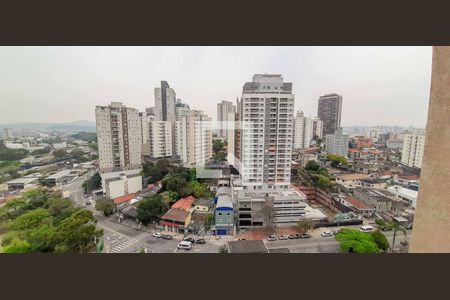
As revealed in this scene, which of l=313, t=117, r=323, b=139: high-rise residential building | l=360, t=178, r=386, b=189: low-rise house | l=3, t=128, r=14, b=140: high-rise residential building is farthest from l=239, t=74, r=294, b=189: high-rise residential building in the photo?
l=313, t=117, r=323, b=139: high-rise residential building

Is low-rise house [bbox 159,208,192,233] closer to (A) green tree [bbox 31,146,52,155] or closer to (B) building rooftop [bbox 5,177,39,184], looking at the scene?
(B) building rooftop [bbox 5,177,39,184]

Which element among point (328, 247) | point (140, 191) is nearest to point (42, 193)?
point (140, 191)

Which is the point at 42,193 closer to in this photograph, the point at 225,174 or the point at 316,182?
the point at 225,174

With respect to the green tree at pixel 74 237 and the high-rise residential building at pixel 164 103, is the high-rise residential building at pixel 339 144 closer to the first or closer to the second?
the high-rise residential building at pixel 164 103

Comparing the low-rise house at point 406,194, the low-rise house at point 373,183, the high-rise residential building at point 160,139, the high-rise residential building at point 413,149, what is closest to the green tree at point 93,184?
the high-rise residential building at point 160,139

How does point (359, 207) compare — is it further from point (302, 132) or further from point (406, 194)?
point (302, 132)
